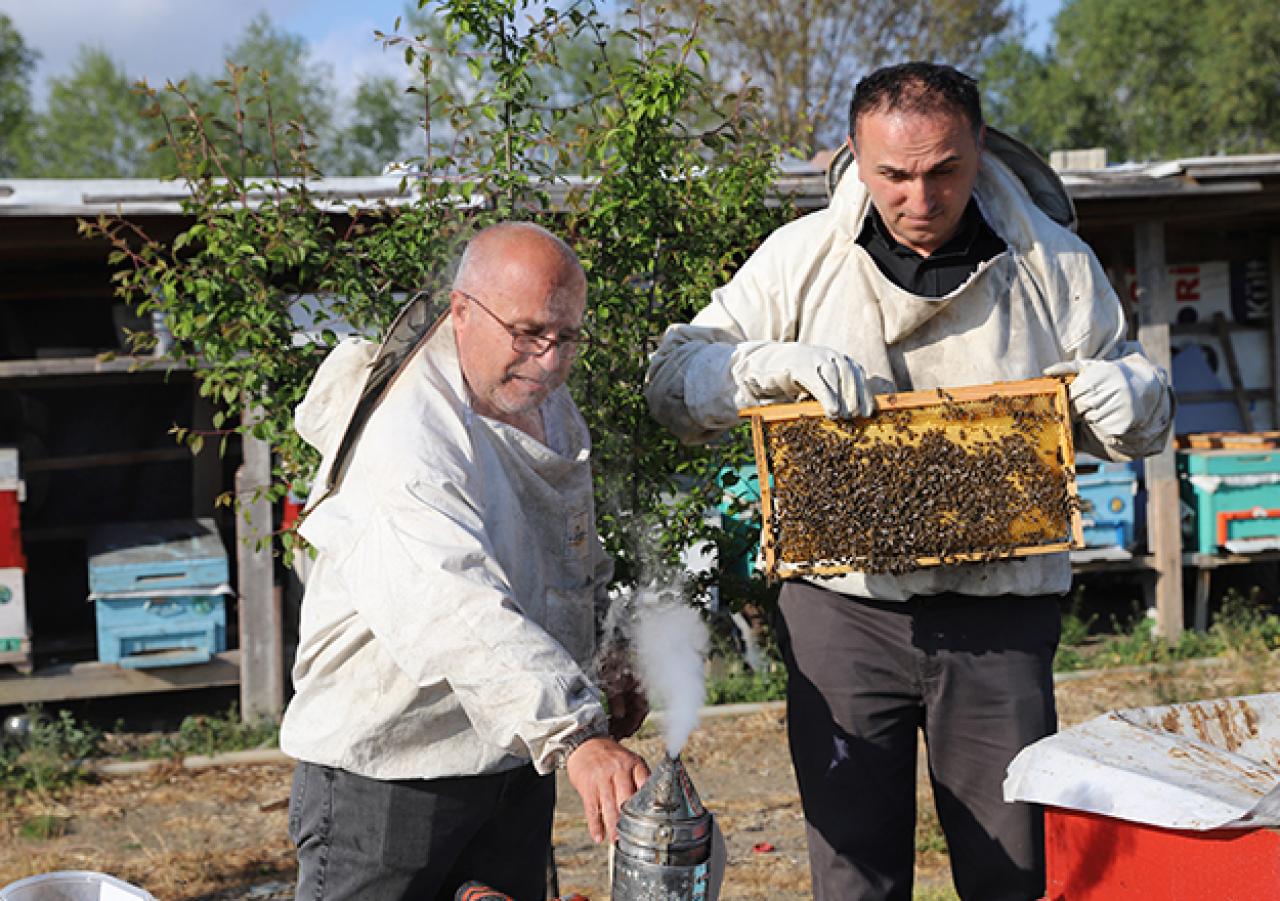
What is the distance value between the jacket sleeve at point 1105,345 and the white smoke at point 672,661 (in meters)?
1.05

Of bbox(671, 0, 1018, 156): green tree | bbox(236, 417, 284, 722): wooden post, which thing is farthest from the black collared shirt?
bbox(671, 0, 1018, 156): green tree

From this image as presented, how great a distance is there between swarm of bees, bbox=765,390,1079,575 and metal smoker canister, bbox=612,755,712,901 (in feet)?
3.52

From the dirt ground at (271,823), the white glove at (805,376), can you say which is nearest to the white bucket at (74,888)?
the white glove at (805,376)

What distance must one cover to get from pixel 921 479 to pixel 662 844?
1.35m

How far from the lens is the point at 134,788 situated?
21.6ft

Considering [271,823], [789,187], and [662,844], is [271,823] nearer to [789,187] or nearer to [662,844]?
[789,187]

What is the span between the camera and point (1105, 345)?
2916 millimetres

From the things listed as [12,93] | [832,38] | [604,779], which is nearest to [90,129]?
[12,93]

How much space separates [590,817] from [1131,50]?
92.8 feet

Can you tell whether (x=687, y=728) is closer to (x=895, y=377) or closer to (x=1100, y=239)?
(x=895, y=377)

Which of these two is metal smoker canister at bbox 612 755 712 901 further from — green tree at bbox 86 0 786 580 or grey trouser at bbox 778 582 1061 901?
green tree at bbox 86 0 786 580

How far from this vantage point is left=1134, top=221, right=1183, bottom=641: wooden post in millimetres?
8414

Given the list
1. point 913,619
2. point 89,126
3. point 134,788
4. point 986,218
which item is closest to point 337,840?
point 913,619

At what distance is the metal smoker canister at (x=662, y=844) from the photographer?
168 centimetres
